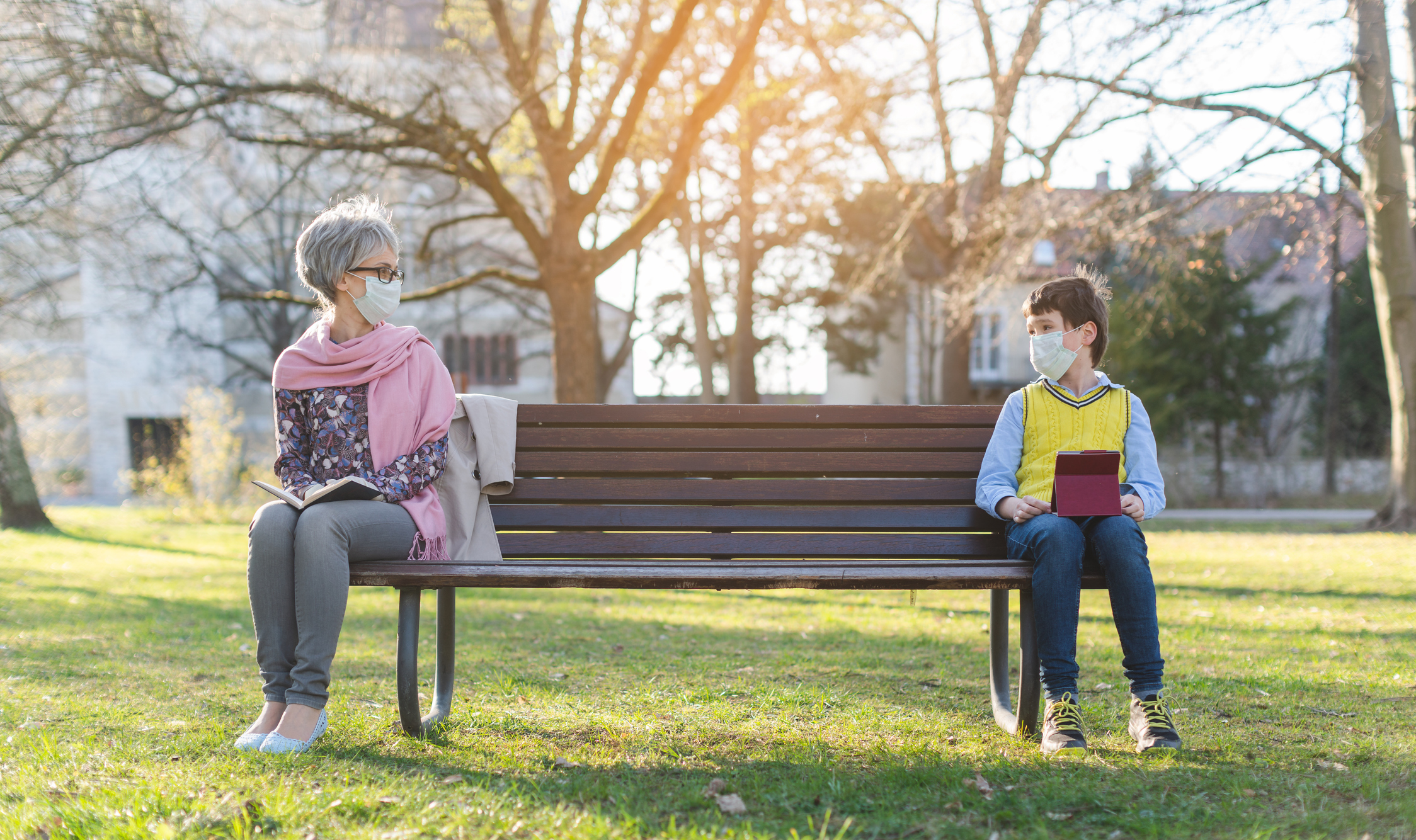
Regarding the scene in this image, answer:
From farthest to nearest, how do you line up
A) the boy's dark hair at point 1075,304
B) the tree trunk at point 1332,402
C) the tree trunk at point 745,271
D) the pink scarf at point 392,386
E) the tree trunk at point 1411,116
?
the tree trunk at point 1332,402, the tree trunk at point 745,271, the tree trunk at point 1411,116, the boy's dark hair at point 1075,304, the pink scarf at point 392,386

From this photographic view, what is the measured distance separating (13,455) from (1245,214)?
15203mm

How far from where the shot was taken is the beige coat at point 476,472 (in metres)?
3.60

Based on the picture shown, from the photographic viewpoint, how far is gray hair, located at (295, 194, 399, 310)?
3451mm

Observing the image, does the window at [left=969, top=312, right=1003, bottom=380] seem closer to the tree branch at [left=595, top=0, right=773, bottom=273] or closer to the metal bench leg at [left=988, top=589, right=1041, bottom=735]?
the tree branch at [left=595, top=0, right=773, bottom=273]

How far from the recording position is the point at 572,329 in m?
10.7

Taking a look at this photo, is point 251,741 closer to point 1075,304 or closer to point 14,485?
point 1075,304

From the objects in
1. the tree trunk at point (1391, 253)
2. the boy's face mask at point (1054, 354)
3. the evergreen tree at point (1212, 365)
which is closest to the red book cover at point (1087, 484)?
the boy's face mask at point (1054, 354)

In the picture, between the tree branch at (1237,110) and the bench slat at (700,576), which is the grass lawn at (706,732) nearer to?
the bench slat at (700,576)

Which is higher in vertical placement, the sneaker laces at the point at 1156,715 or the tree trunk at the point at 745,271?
the tree trunk at the point at 745,271

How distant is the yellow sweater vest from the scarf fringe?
1.97 metres

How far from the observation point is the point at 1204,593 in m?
7.54

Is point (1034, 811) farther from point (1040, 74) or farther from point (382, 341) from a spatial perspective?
point (1040, 74)

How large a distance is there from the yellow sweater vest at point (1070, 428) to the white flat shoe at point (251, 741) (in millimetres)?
2531

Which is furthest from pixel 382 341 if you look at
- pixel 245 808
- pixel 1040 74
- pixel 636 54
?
pixel 1040 74
